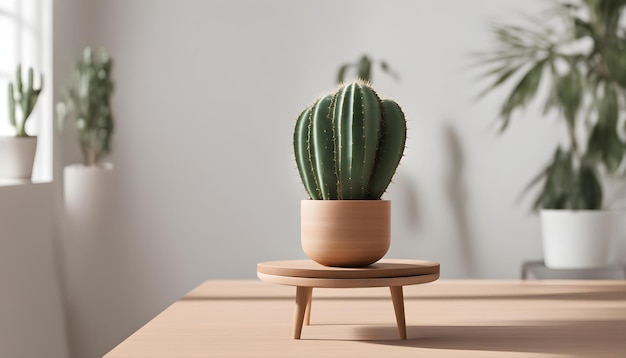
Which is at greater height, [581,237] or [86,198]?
[86,198]

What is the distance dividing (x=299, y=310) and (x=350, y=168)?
21cm

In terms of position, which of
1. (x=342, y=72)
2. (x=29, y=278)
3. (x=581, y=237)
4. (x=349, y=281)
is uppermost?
(x=342, y=72)

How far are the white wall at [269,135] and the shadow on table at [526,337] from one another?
9.91 ft

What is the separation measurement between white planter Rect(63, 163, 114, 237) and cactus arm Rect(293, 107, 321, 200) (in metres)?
2.65

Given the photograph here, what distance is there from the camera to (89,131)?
3812mm

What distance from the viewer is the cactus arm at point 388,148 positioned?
120 cm

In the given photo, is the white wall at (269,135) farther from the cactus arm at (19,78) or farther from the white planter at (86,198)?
the cactus arm at (19,78)

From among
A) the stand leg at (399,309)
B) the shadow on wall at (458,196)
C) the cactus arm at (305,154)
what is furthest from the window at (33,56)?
the stand leg at (399,309)

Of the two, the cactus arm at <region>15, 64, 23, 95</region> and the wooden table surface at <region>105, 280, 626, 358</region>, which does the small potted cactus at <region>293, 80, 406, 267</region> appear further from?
the cactus arm at <region>15, 64, 23, 95</region>

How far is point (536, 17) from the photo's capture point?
4.25 m

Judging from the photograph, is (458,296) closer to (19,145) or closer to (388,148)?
(388,148)

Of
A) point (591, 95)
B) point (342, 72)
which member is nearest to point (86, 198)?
point (342, 72)

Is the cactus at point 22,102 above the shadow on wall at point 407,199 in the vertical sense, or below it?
above

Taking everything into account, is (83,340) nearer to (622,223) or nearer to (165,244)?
(165,244)
